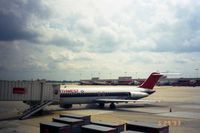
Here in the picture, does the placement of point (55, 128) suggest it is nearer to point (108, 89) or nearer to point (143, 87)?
point (108, 89)

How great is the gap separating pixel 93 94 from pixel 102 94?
1922mm

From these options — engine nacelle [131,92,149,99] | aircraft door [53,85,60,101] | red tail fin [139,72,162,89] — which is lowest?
engine nacelle [131,92,149,99]

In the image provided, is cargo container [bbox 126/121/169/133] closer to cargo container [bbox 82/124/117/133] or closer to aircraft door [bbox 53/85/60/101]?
cargo container [bbox 82/124/117/133]

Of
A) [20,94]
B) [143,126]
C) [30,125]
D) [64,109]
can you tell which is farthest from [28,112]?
[143,126]

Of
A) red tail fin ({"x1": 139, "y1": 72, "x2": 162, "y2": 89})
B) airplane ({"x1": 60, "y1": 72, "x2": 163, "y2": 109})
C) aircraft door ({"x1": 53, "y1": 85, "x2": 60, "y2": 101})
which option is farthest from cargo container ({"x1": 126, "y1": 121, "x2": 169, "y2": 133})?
red tail fin ({"x1": 139, "y1": 72, "x2": 162, "y2": 89})

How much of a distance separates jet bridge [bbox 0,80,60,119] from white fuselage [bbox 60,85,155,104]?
9.93 feet

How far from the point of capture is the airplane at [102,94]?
4475cm

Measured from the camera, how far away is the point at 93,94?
47.6 meters

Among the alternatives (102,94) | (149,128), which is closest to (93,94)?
(102,94)

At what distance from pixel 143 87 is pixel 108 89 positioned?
873 cm

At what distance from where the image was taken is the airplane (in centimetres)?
4475

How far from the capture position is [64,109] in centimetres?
4575

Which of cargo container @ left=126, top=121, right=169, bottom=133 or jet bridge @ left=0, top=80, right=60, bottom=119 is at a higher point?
jet bridge @ left=0, top=80, right=60, bottom=119

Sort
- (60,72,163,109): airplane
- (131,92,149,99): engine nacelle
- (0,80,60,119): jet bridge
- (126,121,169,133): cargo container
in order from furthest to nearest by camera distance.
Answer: (131,92,149,99): engine nacelle, (60,72,163,109): airplane, (0,80,60,119): jet bridge, (126,121,169,133): cargo container
